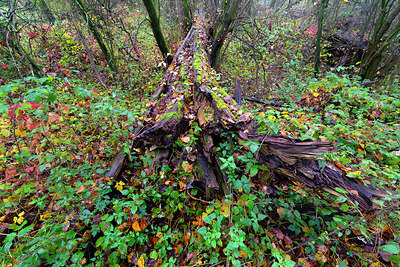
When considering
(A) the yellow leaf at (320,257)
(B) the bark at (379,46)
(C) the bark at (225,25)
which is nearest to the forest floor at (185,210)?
(A) the yellow leaf at (320,257)

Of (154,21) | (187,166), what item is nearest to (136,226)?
(187,166)

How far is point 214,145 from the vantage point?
2.13m

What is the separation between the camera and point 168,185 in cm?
225

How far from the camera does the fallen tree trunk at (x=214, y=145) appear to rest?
145 cm

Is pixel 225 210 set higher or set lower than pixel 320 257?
higher

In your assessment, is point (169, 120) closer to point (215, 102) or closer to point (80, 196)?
point (215, 102)

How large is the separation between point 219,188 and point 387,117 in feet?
12.9

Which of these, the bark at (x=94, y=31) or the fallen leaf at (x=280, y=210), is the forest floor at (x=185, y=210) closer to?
the fallen leaf at (x=280, y=210)

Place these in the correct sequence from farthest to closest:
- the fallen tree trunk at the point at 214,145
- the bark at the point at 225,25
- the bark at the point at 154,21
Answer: the bark at the point at 225,25 < the bark at the point at 154,21 < the fallen tree trunk at the point at 214,145

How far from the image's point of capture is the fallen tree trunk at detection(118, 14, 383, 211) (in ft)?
4.76

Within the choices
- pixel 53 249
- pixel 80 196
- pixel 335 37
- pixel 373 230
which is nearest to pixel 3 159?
pixel 80 196

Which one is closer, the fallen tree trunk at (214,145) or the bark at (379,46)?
the fallen tree trunk at (214,145)

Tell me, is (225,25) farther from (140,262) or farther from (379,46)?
(140,262)

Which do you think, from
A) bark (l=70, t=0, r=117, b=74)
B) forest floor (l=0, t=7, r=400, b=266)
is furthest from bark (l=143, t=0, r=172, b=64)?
forest floor (l=0, t=7, r=400, b=266)
